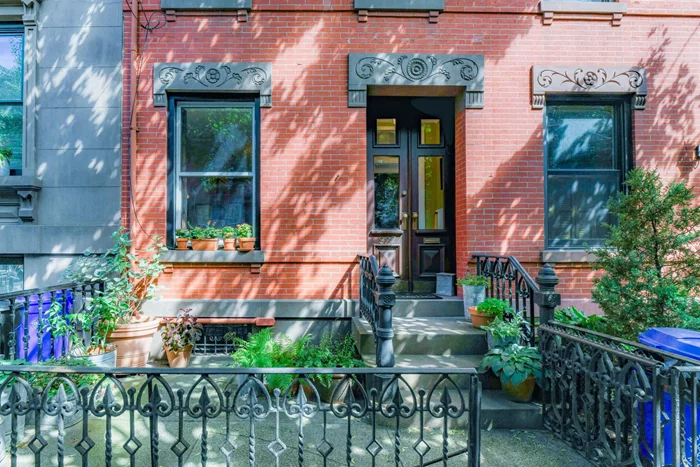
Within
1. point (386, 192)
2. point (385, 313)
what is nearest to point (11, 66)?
point (386, 192)

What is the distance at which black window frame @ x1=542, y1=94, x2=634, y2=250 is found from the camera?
5629 mm

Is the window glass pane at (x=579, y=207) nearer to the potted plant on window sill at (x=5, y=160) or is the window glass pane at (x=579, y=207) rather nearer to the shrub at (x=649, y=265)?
the shrub at (x=649, y=265)

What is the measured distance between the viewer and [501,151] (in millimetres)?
5539

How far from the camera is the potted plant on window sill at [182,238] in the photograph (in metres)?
5.40

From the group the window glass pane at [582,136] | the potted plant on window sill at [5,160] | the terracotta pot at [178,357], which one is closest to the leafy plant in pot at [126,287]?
the terracotta pot at [178,357]

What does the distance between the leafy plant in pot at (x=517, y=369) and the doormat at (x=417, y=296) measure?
1738mm

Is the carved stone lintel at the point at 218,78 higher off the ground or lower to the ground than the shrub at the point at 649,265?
higher

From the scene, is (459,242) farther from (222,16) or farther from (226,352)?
(222,16)

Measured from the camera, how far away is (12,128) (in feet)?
18.3

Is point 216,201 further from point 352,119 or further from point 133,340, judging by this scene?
point 352,119

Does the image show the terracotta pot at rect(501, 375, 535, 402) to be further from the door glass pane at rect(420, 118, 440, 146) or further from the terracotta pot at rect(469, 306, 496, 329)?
the door glass pane at rect(420, 118, 440, 146)

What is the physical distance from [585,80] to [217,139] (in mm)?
5338

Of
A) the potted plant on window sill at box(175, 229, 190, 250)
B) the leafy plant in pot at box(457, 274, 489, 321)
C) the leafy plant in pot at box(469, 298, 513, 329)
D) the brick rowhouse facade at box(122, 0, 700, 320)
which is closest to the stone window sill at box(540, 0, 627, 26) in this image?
the brick rowhouse facade at box(122, 0, 700, 320)

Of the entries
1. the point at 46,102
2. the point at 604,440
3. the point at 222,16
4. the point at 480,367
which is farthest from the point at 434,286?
the point at 46,102
